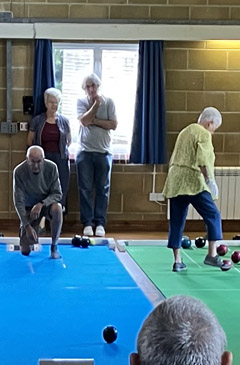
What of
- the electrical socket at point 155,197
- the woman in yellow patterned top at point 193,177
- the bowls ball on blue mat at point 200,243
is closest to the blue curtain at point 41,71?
the electrical socket at point 155,197

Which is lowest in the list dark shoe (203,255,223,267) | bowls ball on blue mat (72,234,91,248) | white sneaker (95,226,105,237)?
white sneaker (95,226,105,237)

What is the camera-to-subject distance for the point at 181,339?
1.28m

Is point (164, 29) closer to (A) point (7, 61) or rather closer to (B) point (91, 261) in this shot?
(A) point (7, 61)

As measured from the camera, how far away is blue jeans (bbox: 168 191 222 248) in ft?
17.1

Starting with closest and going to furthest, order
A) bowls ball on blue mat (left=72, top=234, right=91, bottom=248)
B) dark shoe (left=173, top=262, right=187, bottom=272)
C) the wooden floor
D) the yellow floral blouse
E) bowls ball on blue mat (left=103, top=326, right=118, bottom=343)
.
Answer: bowls ball on blue mat (left=103, top=326, right=118, bottom=343) → the yellow floral blouse → dark shoe (left=173, top=262, right=187, bottom=272) → bowls ball on blue mat (left=72, top=234, right=91, bottom=248) → the wooden floor

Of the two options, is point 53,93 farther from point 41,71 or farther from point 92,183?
point 92,183

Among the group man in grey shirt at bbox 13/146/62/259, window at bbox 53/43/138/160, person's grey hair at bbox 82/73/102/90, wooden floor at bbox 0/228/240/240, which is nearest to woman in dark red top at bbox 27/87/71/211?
person's grey hair at bbox 82/73/102/90

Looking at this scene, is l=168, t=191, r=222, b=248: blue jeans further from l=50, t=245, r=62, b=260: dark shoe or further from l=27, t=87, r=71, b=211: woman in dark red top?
l=27, t=87, r=71, b=211: woman in dark red top

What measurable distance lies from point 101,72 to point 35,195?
2.27 meters

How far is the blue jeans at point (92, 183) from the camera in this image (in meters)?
7.17

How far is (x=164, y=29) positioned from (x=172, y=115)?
0.99m

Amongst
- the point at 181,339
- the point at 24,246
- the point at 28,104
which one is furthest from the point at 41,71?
the point at 181,339

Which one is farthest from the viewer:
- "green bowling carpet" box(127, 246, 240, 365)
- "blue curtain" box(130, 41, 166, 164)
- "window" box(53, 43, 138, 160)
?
"window" box(53, 43, 138, 160)

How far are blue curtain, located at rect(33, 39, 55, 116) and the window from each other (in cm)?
21
